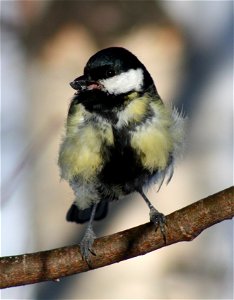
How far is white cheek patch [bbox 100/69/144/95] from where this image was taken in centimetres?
234

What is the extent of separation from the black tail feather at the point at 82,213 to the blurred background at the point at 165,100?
15 cm

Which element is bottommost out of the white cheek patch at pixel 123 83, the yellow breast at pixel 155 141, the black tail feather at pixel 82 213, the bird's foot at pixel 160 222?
the black tail feather at pixel 82 213

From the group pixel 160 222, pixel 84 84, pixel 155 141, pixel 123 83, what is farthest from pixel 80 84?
pixel 160 222

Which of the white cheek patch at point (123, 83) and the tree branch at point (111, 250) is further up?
the white cheek patch at point (123, 83)

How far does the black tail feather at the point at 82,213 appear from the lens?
8.87 ft

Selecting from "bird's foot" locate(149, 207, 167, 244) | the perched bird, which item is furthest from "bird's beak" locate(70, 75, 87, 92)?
"bird's foot" locate(149, 207, 167, 244)

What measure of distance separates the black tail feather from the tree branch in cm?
68

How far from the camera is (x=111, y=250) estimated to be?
6.54ft

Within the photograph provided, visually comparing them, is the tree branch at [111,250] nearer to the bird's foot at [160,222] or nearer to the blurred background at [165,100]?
the bird's foot at [160,222]

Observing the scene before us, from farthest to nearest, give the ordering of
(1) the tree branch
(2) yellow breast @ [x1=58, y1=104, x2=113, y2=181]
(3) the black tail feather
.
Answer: (3) the black tail feather → (2) yellow breast @ [x1=58, y1=104, x2=113, y2=181] → (1) the tree branch

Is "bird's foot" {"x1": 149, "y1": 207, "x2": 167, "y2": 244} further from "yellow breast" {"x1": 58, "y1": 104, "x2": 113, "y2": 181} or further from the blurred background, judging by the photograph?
the blurred background

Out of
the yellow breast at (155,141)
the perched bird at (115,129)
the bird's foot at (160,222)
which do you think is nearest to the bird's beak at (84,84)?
the perched bird at (115,129)

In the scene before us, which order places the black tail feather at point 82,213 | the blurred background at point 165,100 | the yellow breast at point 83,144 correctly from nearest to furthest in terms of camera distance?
the yellow breast at point 83,144 → the black tail feather at point 82,213 → the blurred background at point 165,100

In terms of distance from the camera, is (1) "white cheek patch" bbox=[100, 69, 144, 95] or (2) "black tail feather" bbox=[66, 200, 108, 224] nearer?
(1) "white cheek patch" bbox=[100, 69, 144, 95]
